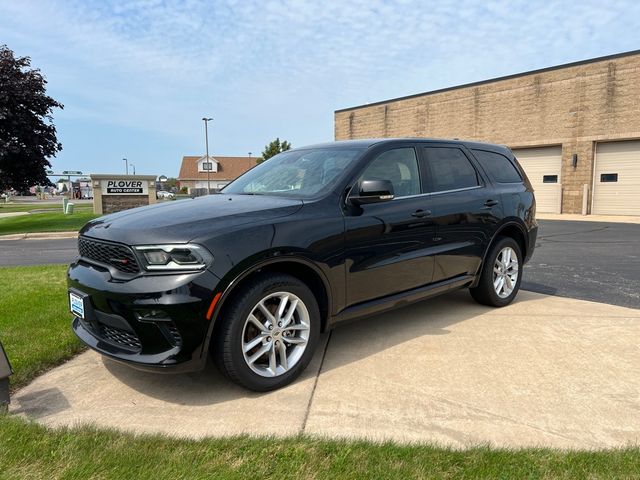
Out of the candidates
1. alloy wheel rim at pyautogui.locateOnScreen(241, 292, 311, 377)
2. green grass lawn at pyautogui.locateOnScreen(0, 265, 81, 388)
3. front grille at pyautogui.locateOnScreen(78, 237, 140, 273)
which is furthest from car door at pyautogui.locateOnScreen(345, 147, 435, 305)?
green grass lawn at pyautogui.locateOnScreen(0, 265, 81, 388)

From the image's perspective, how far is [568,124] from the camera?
20406 mm

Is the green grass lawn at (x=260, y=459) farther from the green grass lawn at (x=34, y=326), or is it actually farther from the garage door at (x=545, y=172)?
the garage door at (x=545, y=172)

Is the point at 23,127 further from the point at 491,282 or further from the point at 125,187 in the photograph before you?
the point at 491,282

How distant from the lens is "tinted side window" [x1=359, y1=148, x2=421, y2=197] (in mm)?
4105

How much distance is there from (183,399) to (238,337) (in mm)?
625

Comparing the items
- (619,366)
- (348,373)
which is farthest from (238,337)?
(619,366)

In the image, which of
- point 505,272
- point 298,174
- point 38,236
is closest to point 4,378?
point 298,174

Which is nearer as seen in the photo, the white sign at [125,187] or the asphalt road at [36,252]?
the asphalt road at [36,252]

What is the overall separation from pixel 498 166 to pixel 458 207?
1.19 m

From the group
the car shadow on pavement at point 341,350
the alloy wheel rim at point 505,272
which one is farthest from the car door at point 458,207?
the car shadow on pavement at point 341,350

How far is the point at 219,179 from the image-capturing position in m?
72.7

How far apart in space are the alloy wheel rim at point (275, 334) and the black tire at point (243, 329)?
32mm

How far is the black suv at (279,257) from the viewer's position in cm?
291

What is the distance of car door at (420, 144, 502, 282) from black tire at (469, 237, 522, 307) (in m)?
0.17
